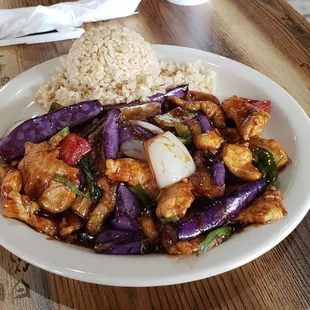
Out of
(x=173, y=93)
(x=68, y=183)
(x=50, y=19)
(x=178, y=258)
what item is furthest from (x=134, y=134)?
(x=50, y=19)

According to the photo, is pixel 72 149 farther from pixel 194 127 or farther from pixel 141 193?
pixel 194 127

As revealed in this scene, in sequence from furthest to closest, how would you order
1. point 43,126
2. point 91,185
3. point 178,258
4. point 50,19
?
point 50,19
point 43,126
point 91,185
point 178,258

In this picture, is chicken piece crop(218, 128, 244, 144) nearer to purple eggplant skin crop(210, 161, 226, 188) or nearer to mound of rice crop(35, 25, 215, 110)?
purple eggplant skin crop(210, 161, 226, 188)

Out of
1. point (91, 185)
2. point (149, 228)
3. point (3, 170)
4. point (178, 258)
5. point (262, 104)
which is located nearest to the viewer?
point (178, 258)

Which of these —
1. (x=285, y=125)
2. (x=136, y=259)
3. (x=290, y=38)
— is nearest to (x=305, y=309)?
(x=136, y=259)

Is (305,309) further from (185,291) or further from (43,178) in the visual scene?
(43,178)

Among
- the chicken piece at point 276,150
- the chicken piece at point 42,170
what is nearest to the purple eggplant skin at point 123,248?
the chicken piece at point 42,170
